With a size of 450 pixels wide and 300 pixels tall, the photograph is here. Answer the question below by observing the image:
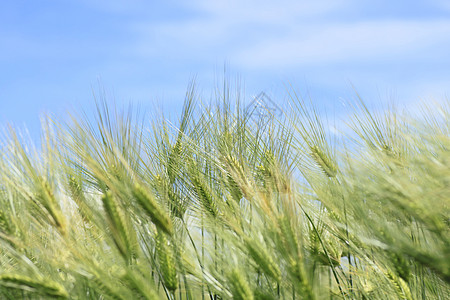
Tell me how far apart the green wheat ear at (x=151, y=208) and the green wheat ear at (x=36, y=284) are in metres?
0.29

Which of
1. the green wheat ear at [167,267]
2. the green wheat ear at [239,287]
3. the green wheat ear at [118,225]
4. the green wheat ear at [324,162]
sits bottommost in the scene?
the green wheat ear at [239,287]

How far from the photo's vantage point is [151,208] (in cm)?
128

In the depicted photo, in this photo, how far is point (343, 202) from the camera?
4.70ft

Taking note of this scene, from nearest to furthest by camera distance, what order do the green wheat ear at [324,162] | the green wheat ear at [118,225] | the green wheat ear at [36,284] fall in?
the green wheat ear at [36,284] < the green wheat ear at [118,225] < the green wheat ear at [324,162]

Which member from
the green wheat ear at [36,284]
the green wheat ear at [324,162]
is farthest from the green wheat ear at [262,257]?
the green wheat ear at [324,162]

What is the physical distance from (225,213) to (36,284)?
0.50 m

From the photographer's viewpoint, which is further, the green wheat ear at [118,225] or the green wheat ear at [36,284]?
the green wheat ear at [118,225]

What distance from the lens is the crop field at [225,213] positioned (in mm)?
1102

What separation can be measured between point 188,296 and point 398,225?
602mm

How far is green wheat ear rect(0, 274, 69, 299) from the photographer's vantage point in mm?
1083

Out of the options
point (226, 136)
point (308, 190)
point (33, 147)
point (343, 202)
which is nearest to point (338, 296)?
point (343, 202)

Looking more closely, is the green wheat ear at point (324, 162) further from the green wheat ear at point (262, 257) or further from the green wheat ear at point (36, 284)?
the green wheat ear at point (36, 284)

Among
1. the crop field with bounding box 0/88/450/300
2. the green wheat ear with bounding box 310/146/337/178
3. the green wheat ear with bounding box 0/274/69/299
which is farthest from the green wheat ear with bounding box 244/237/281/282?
the green wheat ear with bounding box 310/146/337/178

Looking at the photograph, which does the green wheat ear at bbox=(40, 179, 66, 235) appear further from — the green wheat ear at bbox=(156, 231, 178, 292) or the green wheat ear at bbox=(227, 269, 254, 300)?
the green wheat ear at bbox=(227, 269, 254, 300)
